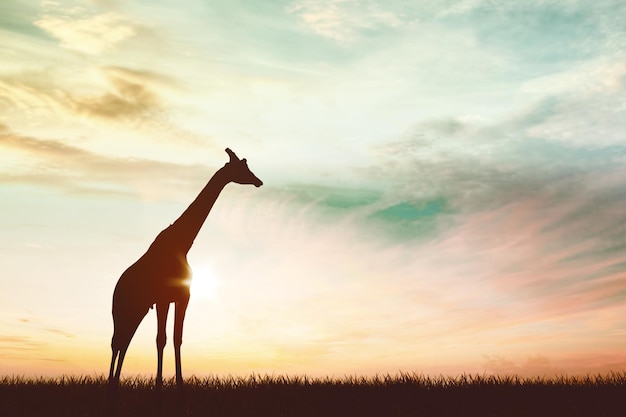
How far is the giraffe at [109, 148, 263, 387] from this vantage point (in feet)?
37.6

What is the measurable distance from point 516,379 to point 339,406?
4559 mm

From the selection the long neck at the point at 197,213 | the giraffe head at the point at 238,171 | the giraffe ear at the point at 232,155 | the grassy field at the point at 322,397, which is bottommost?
the grassy field at the point at 322,397

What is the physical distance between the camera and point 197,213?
1198 centimetres

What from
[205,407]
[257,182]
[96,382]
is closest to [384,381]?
[205,407]

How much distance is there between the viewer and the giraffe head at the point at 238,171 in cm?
1238

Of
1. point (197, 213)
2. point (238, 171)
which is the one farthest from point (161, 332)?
point (238, 171)

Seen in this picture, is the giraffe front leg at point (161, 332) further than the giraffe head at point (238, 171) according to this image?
No

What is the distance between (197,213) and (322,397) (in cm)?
410

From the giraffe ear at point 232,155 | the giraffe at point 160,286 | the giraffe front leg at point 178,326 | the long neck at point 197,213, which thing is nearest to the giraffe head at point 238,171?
the giraffe ear at point 232,155

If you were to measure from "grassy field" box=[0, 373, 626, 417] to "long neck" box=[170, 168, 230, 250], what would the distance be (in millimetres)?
2666

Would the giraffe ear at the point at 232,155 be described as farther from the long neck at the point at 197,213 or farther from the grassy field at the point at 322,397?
the grassy field at the point at 322,397

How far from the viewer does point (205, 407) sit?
1120 centimetres

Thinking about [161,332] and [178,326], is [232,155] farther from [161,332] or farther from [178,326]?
[161,332]

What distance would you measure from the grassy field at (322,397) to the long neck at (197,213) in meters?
2.67
